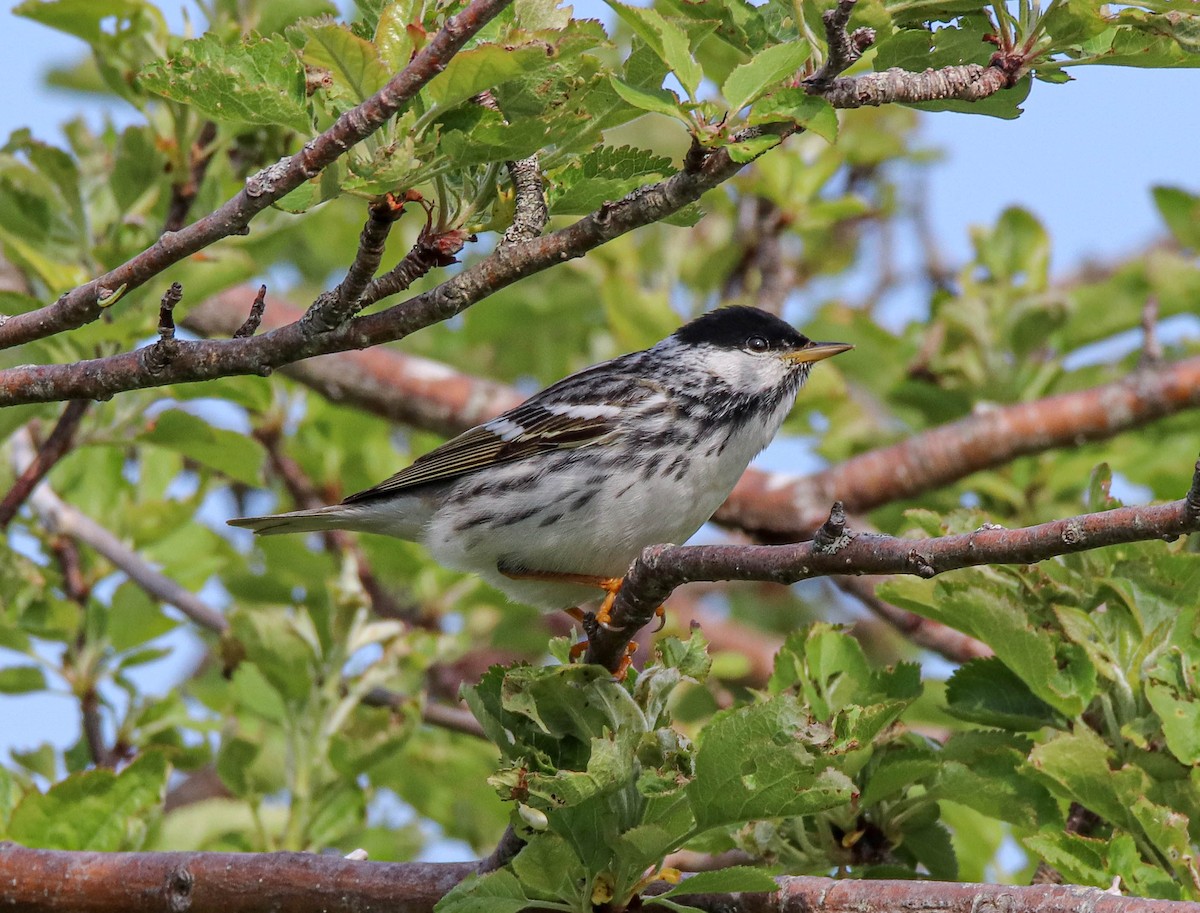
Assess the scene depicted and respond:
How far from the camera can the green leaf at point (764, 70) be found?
245 cm

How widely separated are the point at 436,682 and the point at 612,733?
3776mm

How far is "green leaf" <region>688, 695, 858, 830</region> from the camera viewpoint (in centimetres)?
259

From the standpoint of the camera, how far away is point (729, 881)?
2.61 meters

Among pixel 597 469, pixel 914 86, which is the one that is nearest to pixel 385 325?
pixel 914 86

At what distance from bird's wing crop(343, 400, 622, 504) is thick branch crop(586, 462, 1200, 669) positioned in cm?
209

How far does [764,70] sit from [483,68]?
49 centimetres

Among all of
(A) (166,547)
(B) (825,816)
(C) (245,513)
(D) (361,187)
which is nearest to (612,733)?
(B) (825,816)

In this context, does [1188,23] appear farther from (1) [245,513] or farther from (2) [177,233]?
(1) [245,513]

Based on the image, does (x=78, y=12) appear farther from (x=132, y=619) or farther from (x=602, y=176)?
(x=602, y=176)

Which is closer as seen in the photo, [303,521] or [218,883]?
[218,883]

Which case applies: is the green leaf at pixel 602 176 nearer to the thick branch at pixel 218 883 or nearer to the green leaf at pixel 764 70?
the green leaf at pixel 764 70

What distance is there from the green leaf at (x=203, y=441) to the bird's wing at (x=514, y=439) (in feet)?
1.53

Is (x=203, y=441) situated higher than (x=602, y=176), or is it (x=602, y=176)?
(x=602, y=176)

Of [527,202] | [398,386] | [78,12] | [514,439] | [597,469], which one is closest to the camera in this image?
[527,202]
